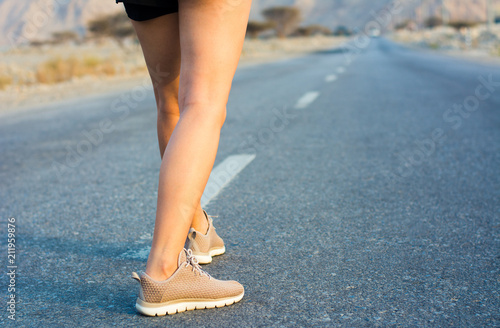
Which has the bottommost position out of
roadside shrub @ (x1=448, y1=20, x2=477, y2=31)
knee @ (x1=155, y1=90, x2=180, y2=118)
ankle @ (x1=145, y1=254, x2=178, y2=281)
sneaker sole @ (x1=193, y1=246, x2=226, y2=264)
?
roadside shrub @ (x1=448, y1=20, x2=477, y2=31)

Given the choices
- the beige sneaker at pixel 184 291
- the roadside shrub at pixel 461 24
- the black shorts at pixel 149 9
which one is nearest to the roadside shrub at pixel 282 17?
the roadside shrub at pixel 461 24

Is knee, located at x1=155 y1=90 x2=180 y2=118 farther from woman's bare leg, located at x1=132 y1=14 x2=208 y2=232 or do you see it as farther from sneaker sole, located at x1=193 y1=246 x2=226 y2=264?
sneaker sole, located at x1=193 y1=246 x2=226 y2=264

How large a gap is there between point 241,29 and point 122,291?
0.99 metres

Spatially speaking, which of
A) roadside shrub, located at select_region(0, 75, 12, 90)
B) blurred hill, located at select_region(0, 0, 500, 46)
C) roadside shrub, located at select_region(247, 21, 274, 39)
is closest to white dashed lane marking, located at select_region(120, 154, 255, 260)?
roadside shrub, located at select_region(0, 75, 12, 90)

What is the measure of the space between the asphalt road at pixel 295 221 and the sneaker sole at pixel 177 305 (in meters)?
0.02

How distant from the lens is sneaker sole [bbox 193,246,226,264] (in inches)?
82.3

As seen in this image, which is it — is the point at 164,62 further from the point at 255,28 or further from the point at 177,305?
the point at 255,28

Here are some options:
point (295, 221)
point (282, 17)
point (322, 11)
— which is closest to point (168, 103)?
point (295, 221)

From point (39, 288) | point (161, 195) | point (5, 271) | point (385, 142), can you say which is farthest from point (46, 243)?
point (385, 142)

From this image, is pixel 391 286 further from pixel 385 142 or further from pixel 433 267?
pixel 385 142

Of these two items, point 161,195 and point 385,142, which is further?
point 385,142

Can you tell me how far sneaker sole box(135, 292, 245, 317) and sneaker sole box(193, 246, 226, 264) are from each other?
375 mm

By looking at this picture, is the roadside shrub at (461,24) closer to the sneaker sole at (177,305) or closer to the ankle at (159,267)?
the sneaker sole at (177,305)

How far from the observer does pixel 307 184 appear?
133 inches
